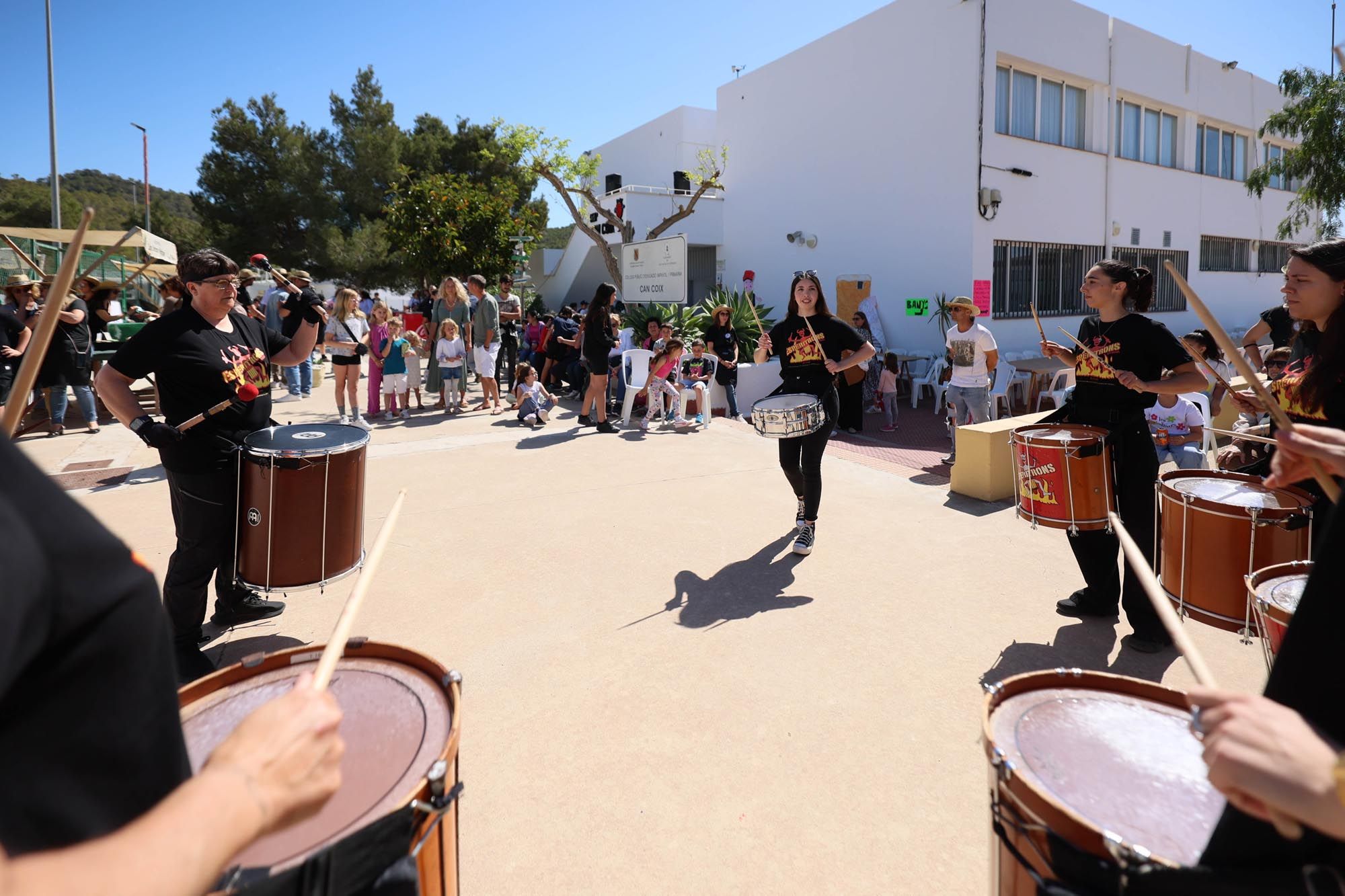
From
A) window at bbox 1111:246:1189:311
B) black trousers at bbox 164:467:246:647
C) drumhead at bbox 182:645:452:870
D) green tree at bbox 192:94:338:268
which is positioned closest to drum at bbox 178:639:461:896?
drumhead at bbox 182:645:452:870

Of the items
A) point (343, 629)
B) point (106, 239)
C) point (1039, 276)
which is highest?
point (106, 239)

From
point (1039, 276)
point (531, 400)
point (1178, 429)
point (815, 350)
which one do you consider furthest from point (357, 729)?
point (1039, 276)

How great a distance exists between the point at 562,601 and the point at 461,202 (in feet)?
58.5

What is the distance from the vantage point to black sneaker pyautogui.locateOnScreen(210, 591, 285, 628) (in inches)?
167

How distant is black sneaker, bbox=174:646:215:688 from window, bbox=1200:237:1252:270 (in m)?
21.4

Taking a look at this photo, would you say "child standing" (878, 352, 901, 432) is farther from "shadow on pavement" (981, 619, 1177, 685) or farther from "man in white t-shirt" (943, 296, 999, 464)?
"shadow on pavement" (981, 619, 1177, 685)

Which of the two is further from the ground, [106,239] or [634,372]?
[106,239]

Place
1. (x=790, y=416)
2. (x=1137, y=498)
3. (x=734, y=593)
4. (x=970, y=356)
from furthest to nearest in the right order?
(x=970, y=356), (x=790, y=416), (x=734, y=593), (x=1137, y=498)

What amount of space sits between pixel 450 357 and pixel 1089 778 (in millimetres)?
10824

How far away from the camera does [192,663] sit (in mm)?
3699

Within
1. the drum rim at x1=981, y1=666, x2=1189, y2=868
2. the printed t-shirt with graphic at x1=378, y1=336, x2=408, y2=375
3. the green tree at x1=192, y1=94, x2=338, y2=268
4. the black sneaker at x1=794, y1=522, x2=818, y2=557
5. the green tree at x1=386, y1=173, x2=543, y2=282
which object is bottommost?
the black sneaker at x1=794, y1=522, x2=818, y2=557

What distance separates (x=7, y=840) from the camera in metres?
0.71

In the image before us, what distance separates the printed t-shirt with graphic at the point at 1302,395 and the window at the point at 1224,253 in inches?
711

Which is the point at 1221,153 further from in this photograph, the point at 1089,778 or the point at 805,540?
the point at 1089,778
